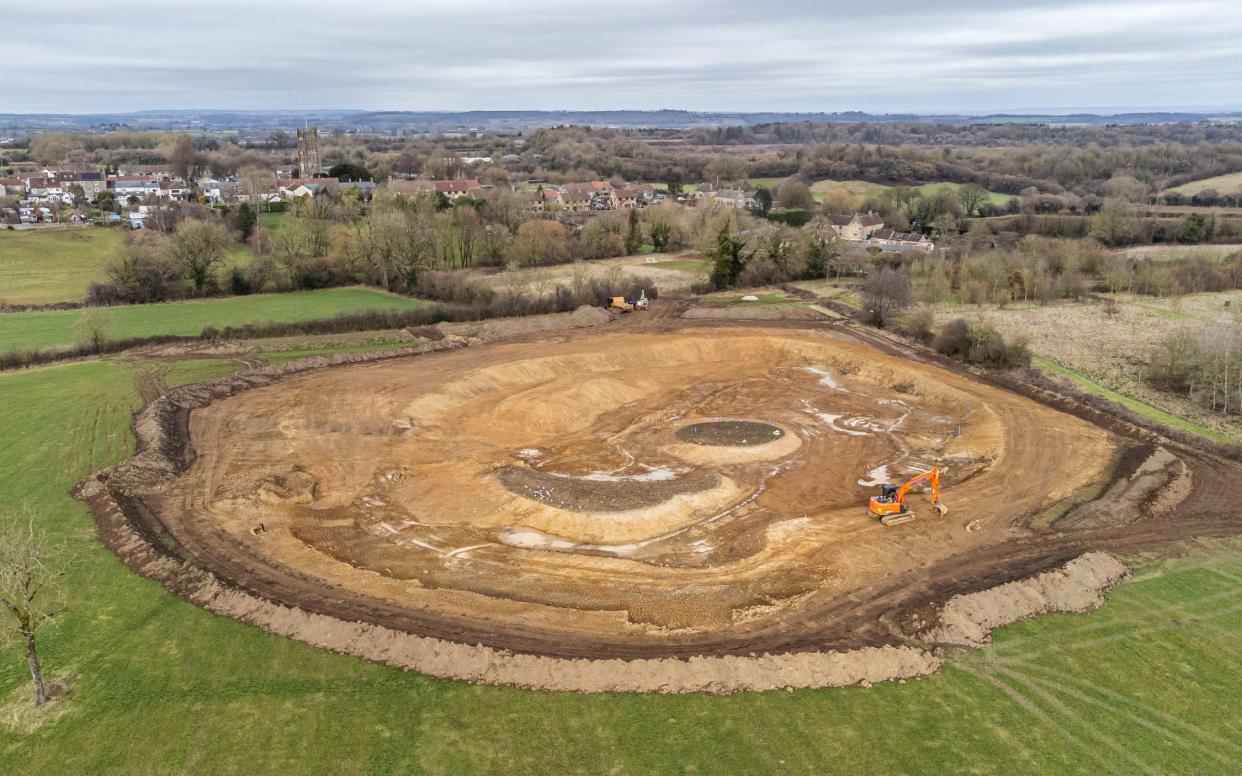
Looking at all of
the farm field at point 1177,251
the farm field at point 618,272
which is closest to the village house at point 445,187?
the farm field at point 618,272

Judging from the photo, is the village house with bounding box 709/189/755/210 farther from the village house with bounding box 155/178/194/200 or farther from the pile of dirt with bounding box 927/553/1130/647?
the pile of dirt with bounding box 927/553/1130/647

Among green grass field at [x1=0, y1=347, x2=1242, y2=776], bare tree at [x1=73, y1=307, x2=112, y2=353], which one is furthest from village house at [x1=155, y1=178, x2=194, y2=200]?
green grass field at [x1=0, y1=347, x2=1242, y2=776]

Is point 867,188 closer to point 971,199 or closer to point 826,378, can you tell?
point 971,199

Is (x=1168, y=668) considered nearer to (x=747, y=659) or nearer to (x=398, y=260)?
(x=747, y=659)

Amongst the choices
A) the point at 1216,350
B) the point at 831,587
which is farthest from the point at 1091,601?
the point at 1216,350

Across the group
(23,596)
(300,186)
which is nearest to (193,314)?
(23,596)

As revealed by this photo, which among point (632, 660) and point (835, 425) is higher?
point (835, 425)

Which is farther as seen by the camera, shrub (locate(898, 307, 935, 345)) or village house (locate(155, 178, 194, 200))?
village house (locate(155, 178, 194, 200))
